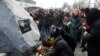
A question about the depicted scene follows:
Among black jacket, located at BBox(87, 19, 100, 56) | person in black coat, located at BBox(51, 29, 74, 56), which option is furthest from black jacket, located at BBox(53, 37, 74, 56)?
black jacket, located at BBox(87, 19, 100, 56)

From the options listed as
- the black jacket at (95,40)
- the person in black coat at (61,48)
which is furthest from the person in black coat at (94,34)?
the person in black coat at (61,48)

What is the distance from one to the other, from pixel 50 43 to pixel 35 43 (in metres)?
2.16

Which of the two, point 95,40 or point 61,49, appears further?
point 95,40

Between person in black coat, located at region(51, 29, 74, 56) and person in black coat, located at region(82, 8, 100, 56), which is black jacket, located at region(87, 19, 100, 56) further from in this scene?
person in black coat, located at region(51, 29, 74, 56)

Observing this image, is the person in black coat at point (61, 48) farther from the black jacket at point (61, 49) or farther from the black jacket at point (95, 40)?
the black jacket at point (95, 40)

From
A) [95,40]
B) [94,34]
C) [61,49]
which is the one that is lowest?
[61,49]

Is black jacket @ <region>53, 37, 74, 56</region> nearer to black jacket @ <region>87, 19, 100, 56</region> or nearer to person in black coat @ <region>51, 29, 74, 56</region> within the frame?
person in black coat @ <region>51, 29, 74, 56</region>

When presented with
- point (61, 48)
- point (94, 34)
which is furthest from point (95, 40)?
point (61, 48)

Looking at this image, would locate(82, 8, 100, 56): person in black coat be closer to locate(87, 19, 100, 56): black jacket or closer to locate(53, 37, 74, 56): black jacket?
locate(87, 19, 100, 56): black jacket

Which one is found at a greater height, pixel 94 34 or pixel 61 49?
pixel 94 34

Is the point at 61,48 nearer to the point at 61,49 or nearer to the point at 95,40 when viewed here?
the point at 61,49

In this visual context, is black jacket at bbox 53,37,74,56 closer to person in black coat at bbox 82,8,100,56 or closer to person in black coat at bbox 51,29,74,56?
person in black coat at bbox 51,29,74,56

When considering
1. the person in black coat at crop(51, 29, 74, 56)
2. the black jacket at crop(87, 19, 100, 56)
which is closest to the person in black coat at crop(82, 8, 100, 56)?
the black jacket at crop(87, 19, 100, 56)

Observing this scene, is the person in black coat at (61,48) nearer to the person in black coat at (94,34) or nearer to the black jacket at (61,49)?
the black jacket at (61,49)
